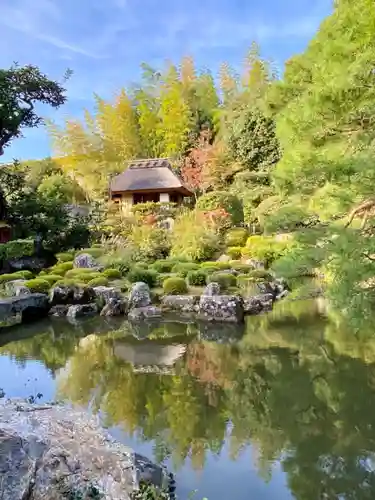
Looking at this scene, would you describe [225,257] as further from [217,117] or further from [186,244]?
[217,117]

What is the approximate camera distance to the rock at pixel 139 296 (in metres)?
9.16

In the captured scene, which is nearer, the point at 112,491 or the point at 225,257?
the point at 112,491

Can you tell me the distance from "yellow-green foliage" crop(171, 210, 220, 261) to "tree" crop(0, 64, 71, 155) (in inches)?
255

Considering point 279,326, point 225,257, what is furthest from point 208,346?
point 225,257

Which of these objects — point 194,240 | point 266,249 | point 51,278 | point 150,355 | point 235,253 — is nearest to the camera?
point 150,355

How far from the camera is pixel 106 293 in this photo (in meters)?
9.38

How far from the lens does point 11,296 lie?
932 cm

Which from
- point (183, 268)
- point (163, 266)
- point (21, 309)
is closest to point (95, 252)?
point (163, 266)

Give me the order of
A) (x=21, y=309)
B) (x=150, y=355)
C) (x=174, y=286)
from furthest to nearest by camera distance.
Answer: (x=174, y=286) < (x=21, y=309) < (x=150, y=355)

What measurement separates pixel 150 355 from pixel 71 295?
12.9 ft

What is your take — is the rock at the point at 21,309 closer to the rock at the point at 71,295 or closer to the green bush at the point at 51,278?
the rock at the point at 71,295

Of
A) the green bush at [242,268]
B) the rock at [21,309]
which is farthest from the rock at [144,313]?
the green bush at [242,268]

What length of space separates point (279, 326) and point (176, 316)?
207cm

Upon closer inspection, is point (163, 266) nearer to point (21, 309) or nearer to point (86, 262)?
point (86, 262)
